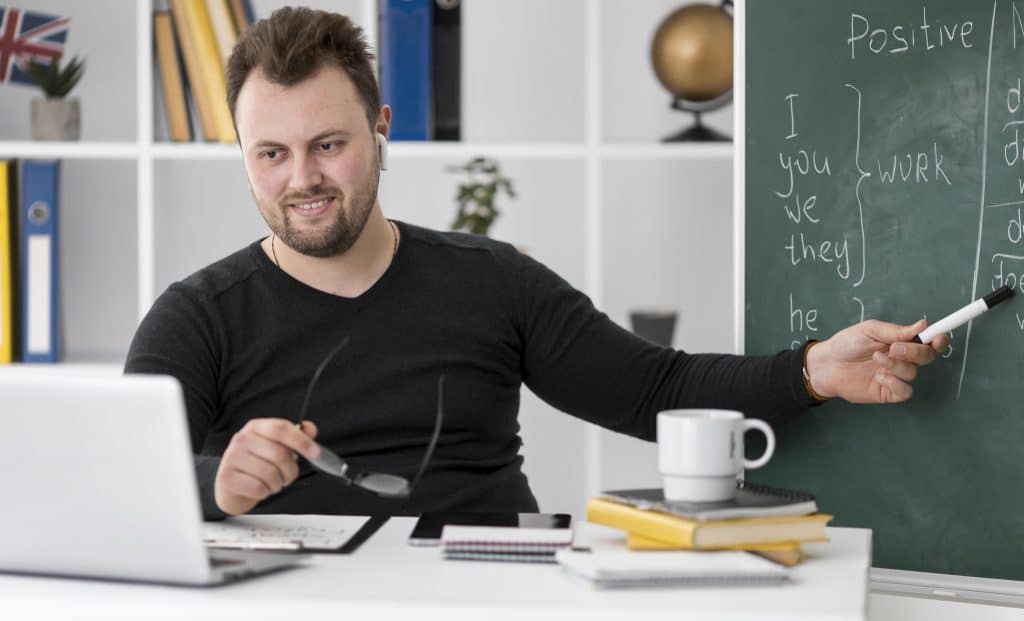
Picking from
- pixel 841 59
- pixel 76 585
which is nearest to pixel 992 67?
pixel 841 59

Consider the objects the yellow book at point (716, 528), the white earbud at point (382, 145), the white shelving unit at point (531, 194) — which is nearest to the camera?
the yellow book at point (716, 528)

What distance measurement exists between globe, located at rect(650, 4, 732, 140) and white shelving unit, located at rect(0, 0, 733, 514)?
0.25 m

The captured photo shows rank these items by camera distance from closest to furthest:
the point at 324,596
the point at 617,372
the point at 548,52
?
the point at 324,596
the point at 617,372
the point at 548,52

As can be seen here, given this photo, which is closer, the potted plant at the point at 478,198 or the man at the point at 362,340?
the man at the point at 362,340

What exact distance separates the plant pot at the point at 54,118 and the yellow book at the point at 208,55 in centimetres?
32

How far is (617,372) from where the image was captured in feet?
6.32

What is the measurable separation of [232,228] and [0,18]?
2.30 ft

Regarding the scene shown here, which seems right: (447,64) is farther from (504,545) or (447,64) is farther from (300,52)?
(504,545)

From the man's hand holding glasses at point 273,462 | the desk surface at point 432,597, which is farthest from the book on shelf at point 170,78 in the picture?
the desk surface at point 432,597

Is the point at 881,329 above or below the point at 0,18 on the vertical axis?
below

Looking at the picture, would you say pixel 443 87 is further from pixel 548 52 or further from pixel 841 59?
pixel 841 59

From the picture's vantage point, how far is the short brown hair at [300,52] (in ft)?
5.97

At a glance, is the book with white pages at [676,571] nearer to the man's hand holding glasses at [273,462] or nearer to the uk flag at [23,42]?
the man's hand holding glasses at [273,462]

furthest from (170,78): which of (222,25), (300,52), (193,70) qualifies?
(300,52)
